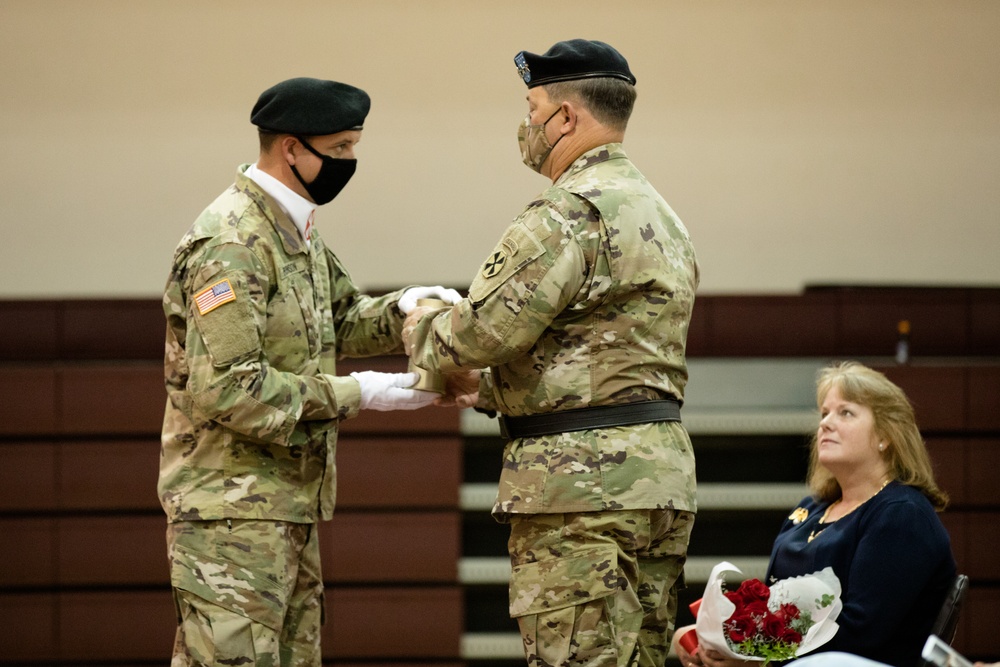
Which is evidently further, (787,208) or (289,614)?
(787,208)

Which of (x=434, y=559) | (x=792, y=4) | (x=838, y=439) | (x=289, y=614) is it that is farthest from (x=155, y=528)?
(x=792, y=4)

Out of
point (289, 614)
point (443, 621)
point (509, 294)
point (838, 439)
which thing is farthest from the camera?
point (443, 621)

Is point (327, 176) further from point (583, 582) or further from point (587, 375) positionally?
point (583, 582)

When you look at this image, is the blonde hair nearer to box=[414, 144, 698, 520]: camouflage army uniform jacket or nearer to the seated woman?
the seated woman

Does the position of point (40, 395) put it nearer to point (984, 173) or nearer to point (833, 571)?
point (833, 571)

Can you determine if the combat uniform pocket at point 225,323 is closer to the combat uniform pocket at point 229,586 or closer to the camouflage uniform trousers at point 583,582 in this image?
the combat uniform pocket at point 229,586

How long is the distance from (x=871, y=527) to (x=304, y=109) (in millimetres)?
1613

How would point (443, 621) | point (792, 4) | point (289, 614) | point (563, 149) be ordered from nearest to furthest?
point (563, 149), point (289, 614), point (443, 621), point (792, 4)

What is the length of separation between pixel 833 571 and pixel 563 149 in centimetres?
117

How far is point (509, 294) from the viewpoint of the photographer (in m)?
2.32

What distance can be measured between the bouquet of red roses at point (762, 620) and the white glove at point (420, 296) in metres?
0.93

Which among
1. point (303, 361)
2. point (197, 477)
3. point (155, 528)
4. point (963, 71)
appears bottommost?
point (155, 528)

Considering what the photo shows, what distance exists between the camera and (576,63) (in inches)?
95.8

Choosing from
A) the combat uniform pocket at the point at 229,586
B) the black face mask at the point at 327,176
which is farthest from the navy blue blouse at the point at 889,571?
the black face mask at the point at 327,176
